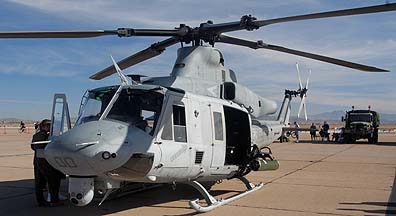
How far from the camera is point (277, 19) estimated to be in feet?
26.7

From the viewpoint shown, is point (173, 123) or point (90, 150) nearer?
point (90, 150)

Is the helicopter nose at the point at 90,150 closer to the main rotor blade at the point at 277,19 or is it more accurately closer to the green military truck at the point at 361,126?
the main rotor blade at the point at 277,19

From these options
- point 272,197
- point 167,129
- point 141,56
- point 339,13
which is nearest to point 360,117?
point 272,197

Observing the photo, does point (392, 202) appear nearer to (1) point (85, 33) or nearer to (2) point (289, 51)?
(2) point (289, 51)

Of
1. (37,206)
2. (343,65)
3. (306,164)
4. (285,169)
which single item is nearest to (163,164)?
(37,206)

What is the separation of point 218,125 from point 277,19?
231cm

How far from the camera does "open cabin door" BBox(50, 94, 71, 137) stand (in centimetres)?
808

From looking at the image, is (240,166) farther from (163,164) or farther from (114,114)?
(114,114)

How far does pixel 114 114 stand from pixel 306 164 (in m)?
11.3

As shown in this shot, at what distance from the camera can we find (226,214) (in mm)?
7852

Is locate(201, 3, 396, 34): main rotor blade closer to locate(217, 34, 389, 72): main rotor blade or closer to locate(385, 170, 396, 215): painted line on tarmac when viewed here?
locate(217, 34, 389, 72): main rotor blade

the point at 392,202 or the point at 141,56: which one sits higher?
the point at 141,56

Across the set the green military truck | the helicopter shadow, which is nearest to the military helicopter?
the helicopter shadow

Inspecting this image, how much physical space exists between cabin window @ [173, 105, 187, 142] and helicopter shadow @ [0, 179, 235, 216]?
4.64 feet
